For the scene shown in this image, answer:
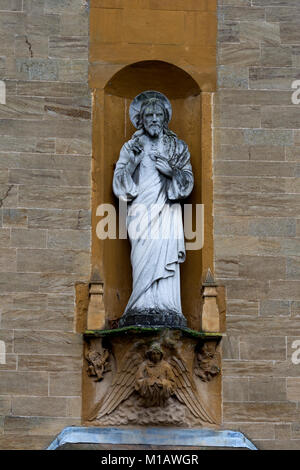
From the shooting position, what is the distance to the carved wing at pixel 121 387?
67.5 ft

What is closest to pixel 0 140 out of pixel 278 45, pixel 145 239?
pixel 145 239

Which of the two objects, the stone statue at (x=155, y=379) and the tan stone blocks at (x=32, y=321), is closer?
the stone statue at (x=155, y=379)

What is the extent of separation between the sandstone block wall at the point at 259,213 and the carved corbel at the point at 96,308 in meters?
1.40

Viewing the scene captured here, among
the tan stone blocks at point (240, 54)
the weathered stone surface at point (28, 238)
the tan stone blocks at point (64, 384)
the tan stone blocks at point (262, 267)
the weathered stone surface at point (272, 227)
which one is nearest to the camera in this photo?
the tan stone blocks at point (64, 384)

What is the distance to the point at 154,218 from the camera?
830 inches

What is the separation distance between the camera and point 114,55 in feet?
71.2

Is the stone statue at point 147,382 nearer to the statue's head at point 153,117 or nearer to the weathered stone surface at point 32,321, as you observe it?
the weathered stone surface at point 32,321

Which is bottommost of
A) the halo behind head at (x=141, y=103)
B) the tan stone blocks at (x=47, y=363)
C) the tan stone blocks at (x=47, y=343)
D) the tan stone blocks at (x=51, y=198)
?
the tan stone blocks at (x=47, y=363)

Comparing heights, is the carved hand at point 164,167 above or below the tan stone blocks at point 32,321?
above

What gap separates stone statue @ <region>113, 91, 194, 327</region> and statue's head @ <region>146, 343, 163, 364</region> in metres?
0.32

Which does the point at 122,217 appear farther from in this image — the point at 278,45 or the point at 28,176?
the point at 278,45

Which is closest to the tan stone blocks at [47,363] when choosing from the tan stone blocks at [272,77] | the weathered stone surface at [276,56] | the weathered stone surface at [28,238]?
the weathered stone surface at [28,238]

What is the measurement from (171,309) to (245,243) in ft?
3.95

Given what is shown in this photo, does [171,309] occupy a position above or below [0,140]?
below
